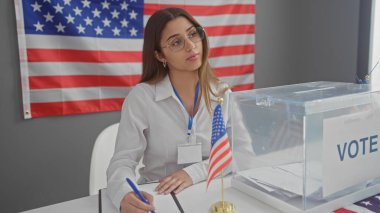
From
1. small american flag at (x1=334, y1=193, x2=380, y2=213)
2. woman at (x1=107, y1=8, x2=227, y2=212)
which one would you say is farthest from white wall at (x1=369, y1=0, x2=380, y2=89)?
small american flag at (x1=334, y1=193, x2=380, y2=213)

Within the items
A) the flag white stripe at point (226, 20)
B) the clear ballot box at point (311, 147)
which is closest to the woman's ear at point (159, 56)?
the clear ballot box at point (311, 147)

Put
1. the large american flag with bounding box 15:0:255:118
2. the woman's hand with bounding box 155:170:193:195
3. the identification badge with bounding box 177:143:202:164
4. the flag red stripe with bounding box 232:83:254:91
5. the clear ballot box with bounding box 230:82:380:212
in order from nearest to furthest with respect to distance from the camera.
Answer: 1. the clear ballot box with bounding box 230:82:380:212
2. the woman's hand with bounding box 155:170:193:195
3. the identification badge with bounding box 177:143:202:164
4. the large american flag with bounding box 15:0:255:118
5. the flag red stripe with bounding box 232:83:254:91

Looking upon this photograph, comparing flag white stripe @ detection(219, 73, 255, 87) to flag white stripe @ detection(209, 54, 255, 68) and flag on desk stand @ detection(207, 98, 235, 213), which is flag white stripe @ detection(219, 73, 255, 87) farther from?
flag on desk stand @ detection(207, 98, 235, 213)

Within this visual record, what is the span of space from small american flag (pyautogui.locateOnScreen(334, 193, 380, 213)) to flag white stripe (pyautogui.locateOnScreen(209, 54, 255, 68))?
6.20 feet

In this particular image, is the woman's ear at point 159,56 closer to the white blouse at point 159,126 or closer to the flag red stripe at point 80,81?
the white blouse at point 159,126

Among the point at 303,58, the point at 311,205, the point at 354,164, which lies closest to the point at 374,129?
the point at 354,164

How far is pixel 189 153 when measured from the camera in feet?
4.25

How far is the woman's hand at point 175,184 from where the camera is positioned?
3.22 ft

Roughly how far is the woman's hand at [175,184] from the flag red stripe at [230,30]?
5.67ft

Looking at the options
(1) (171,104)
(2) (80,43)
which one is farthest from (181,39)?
(2) (80,43)

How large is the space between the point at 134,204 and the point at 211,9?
6.63 feet

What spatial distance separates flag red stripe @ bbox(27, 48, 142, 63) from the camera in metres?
1.95

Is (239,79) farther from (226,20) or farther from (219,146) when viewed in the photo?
(219,146)

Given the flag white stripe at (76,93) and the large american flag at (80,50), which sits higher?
the large american flag at (80,50)
